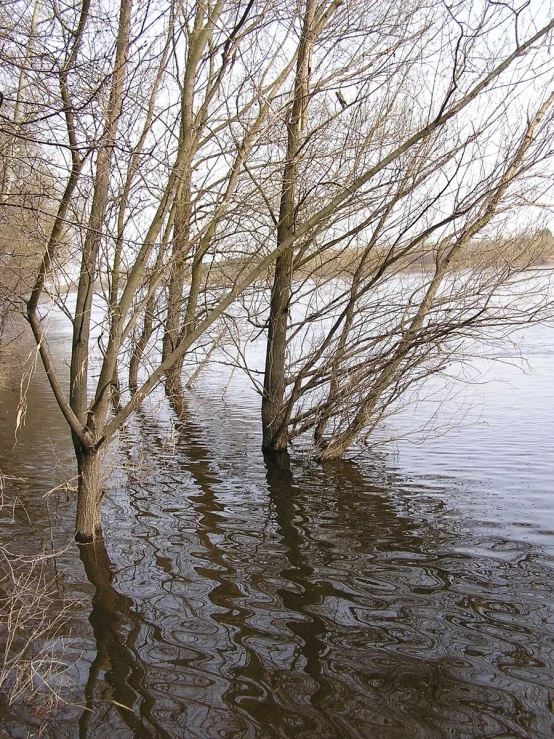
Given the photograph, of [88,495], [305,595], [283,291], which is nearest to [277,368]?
[283,291]

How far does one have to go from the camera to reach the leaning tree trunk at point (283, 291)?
27.9 ft

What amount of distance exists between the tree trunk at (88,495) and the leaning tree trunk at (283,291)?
13.5ft

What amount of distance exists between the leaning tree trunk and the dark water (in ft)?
1.93

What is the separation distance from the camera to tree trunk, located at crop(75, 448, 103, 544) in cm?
610

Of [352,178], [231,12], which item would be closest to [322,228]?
[352,178]

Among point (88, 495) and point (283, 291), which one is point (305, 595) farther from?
point (283, 291)

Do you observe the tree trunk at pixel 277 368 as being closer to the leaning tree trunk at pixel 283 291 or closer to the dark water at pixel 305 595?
the leaning tree trunk at pixel 283 291

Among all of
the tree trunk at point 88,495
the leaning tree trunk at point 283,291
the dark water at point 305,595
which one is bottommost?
the dark water at point 305,595

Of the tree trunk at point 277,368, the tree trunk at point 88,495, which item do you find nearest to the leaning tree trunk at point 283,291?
the tree trunk at point 277,368

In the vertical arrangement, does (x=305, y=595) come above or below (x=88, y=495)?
below

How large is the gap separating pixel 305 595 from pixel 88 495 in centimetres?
225

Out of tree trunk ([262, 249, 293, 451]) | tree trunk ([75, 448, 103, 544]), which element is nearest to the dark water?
tree trunk ([75, 448, 103, 544])

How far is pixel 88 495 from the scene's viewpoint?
622 centimetres

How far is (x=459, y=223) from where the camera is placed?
891cm
